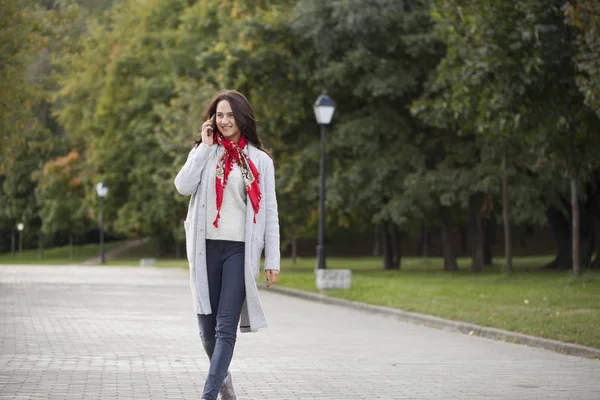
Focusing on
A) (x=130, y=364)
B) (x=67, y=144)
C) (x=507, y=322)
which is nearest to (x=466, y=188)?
(x=507, y=322)

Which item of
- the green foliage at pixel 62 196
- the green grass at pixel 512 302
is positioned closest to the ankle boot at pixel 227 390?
the green grass at pixel 512 302

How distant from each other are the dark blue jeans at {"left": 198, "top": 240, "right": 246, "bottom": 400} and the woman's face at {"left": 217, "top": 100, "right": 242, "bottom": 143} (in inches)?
28.2

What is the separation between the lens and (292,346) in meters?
14.7

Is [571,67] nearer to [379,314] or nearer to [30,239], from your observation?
[379,314]

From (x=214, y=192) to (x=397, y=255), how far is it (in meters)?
40.3

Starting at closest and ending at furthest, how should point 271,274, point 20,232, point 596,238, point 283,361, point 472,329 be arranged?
point 271,274 < point 283,361 < point 472,329 < point 596,238 < point 20,232

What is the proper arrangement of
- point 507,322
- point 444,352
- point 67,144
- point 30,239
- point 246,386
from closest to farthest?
point 246,386 < point 444,352 < point 507,322 < point 67,144 < point 30,239

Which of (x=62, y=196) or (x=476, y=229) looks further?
(x=62, y=196)

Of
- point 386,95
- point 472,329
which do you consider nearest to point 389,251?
point 386,95

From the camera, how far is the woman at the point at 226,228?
307 inches

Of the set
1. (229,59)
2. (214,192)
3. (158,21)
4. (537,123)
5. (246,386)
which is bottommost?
(246,386)

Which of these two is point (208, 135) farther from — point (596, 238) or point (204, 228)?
point (596, 238)

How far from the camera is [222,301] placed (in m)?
7.79

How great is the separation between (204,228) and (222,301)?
47cm
